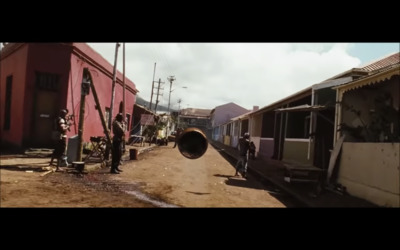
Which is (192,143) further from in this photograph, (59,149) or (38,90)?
(38,90)

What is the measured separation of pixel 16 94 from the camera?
13195mm

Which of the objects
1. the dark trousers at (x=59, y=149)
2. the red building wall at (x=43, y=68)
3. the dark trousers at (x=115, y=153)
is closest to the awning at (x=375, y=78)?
the dark trousers at (x=115, y=153)

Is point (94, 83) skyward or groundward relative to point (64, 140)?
skyward

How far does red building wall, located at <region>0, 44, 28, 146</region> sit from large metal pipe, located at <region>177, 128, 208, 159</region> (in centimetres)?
879

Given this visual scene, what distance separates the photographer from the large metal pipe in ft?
19.4

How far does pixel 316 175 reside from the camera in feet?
36.2

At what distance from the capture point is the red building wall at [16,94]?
12.7 meters

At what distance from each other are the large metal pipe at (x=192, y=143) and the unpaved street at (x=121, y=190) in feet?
4.77

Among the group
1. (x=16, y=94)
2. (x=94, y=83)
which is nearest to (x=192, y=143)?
(x=16, y=94)

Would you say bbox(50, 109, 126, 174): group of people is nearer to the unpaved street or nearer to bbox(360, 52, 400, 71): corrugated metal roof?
the unpaved street

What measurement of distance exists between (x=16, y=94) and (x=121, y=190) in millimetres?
7531

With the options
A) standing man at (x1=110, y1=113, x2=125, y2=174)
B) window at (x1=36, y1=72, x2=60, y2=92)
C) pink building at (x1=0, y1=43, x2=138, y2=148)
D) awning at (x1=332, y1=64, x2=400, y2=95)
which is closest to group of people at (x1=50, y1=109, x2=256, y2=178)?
standing man at (x1=110, y1=113, x2=125, y2=174)

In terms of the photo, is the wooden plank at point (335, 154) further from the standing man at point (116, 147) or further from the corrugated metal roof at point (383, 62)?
the standing man at point (116, 147)
